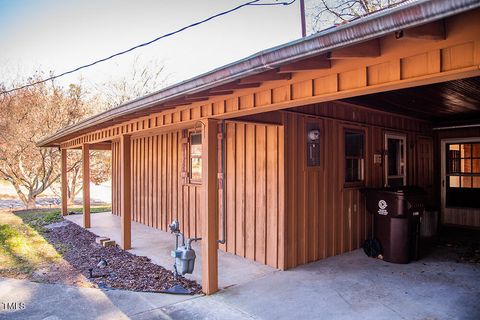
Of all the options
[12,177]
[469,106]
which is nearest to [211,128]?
[469,106]

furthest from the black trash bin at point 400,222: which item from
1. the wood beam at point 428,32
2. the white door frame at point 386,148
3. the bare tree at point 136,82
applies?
the bare tree at point 136,82

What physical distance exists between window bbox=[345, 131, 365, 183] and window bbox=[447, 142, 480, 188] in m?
3.31

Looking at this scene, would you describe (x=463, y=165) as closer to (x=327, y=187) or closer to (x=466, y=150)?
(x=466, y=150)

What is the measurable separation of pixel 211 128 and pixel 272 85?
1.14 m

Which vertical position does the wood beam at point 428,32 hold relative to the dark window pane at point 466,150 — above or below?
above

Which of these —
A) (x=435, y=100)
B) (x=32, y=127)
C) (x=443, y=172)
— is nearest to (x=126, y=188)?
(x=435, y=100)

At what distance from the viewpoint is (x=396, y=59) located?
6.85 feet

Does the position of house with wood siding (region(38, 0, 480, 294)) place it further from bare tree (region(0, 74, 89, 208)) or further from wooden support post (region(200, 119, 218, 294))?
bare tree (region(0, 74, 89, 208))

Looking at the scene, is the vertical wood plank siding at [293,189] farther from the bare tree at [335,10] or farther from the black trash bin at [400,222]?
the bare tree at [335,10]

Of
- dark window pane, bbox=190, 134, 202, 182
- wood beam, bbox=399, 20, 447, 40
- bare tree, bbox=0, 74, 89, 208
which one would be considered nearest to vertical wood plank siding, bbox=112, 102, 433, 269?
dark window pane, bbox=190, 134, 202, 182

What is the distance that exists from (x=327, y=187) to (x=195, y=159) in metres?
2.68

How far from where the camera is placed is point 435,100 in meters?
5.23

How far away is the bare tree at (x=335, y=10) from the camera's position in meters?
9.26

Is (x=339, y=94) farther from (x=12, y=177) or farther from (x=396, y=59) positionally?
(x=12, y=177)
